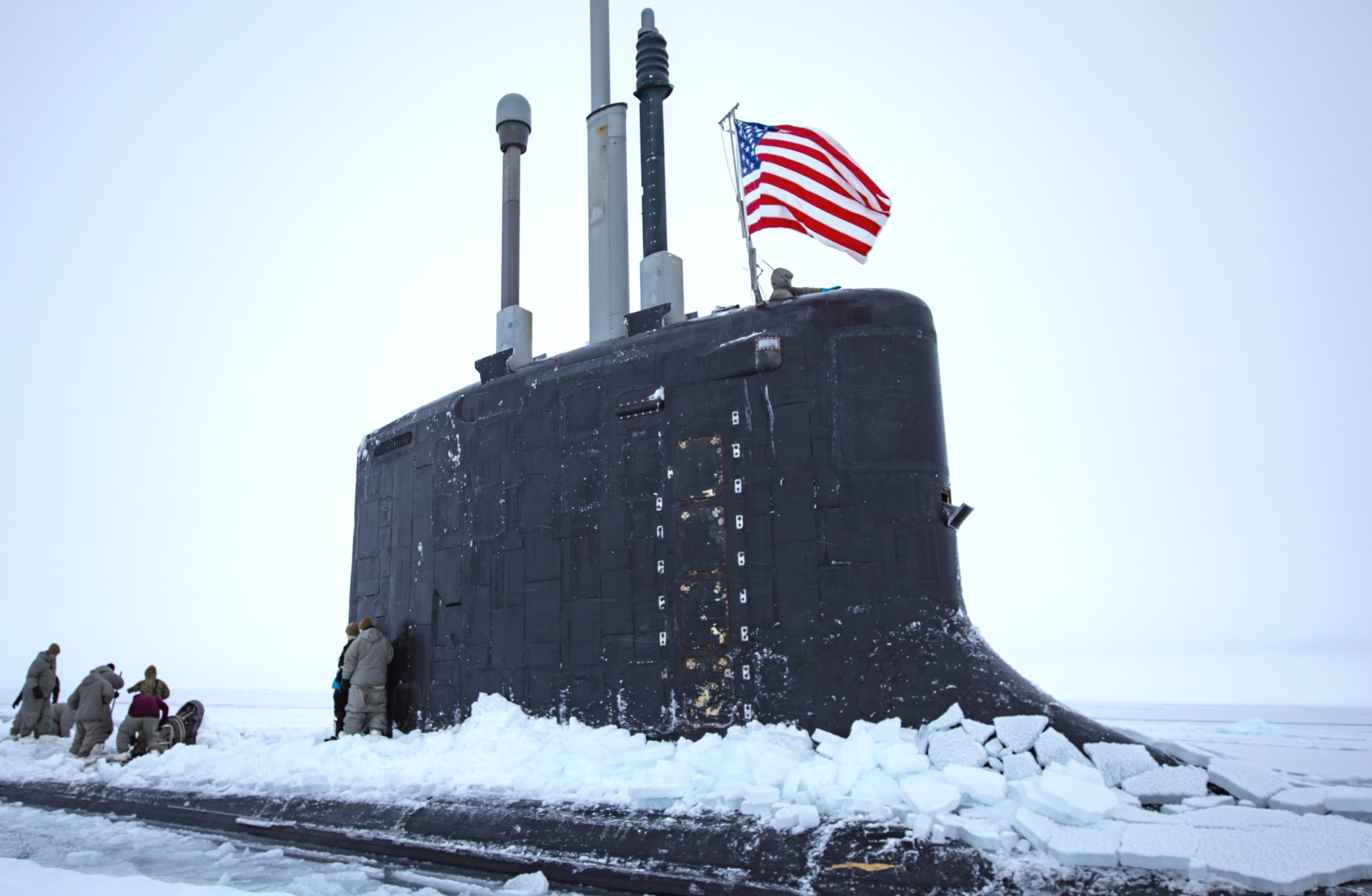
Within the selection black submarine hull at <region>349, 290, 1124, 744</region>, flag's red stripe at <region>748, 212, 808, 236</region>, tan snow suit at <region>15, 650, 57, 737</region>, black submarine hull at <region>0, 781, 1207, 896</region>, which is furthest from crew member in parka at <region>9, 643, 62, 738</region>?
flag's red stripe at <region>748, 212, 808, 236</region>

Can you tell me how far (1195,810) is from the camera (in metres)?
4.98

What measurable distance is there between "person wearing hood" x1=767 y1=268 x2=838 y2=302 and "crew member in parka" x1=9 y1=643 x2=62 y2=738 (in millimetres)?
15248

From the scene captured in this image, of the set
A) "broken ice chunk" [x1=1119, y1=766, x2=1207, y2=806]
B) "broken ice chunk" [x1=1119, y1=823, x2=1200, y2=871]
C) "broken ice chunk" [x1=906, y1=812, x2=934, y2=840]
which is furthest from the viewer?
"broken ice chunk" [x1=1119, y1=766, x2=1207, y2=806]

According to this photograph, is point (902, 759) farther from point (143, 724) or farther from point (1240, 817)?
point (143, 724)

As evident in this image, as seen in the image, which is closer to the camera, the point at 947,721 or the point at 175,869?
the point at 947,721

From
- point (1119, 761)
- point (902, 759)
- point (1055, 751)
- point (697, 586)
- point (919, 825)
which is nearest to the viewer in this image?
point (919, 825)

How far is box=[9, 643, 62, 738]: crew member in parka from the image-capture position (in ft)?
51.1

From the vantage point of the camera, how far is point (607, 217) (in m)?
11.4

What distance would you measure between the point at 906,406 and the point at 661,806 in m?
3.47

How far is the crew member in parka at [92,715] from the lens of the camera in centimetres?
1289

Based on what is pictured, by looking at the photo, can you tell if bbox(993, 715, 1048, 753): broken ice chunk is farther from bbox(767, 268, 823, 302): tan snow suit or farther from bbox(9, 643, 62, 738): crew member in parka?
bbox(9, 643, 62, 738): crew member in parka

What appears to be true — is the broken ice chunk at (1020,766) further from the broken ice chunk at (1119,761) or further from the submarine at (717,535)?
the submarine at (717,535)

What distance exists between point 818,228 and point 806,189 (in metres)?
0.37

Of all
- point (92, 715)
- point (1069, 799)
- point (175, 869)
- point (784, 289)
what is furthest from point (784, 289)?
point (92, 715)
